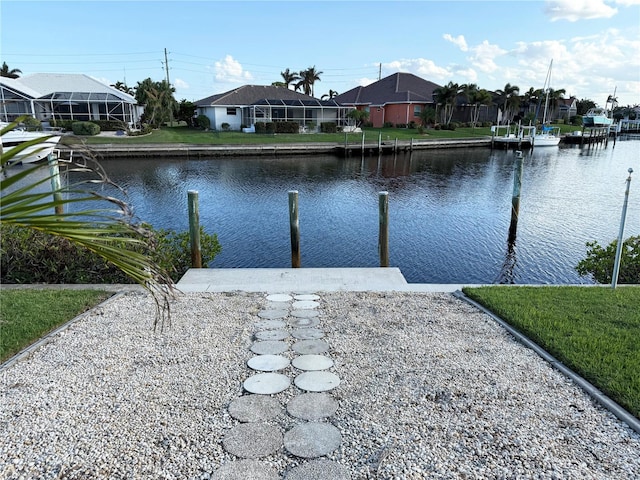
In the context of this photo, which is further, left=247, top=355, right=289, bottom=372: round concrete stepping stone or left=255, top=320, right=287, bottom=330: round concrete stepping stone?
left=255, top=320, right=287, bottom=330: round concrete stepping stone

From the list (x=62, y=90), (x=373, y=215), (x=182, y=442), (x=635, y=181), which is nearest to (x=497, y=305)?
(x=182, y=442)

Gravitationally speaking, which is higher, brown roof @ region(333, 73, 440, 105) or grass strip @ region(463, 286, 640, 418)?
brown roof @ region(333, 73, 440, 105)

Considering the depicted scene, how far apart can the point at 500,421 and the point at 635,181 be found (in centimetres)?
2962

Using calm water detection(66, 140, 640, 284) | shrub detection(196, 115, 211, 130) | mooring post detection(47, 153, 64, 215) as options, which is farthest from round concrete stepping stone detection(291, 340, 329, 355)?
shrub detection(196, 115, 211, 130)

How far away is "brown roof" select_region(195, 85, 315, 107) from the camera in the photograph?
48844 millimetres

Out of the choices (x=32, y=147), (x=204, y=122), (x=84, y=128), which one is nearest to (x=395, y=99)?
(x=204, y=122)

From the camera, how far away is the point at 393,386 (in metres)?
4.32

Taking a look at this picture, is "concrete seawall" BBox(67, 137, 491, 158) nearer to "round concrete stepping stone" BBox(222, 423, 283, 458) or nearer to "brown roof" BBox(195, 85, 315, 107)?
"brown roof" BBox(195, 85, 315, 107)

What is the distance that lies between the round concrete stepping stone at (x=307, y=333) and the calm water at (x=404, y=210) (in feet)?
18.8

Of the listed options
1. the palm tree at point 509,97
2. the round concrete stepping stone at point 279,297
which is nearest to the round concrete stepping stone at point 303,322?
the round concrete stepping stone at point 279,297

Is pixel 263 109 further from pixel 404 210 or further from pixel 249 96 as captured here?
pixel 404 210

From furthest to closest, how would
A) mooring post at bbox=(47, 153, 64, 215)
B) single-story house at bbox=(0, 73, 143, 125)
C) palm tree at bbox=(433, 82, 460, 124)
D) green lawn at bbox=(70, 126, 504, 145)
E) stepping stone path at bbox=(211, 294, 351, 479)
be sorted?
palm tree at bbox=(433, 82, 460, 124) < single-story house at bbox=(0, 73, 143, 125) < green lawn at bbox=(70, 126, 504, 145) < stepping stone path at bbox=(211, 294, 351, 479) < mooring post at bbox=(47, 153, 64, 215)

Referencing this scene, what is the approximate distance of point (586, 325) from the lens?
5.62m

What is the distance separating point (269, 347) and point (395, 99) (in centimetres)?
5468
